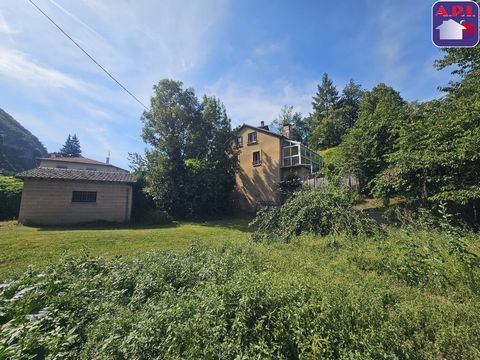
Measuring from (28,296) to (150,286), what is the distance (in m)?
1.74

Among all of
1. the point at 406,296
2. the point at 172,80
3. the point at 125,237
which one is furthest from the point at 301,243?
the point at 172,80

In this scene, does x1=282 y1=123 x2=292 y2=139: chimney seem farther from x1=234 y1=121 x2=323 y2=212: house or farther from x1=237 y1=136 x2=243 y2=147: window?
x1=237 y1=136 x2=243 y2=147: window

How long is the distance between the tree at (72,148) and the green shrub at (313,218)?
57.6m

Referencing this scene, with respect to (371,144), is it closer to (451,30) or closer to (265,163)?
(451,30)

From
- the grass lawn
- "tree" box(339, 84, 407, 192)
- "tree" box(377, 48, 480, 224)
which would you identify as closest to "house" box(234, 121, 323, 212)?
"tree" box(339, 84, 407, 192)

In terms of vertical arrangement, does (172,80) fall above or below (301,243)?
above

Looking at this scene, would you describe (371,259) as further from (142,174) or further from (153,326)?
(142,174)

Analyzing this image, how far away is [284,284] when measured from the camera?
3.05 m

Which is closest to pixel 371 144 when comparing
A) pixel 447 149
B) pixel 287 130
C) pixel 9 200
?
pixel 447 149

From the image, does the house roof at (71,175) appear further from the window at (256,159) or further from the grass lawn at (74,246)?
the window at (256,159)

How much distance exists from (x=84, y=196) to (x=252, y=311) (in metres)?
15.8

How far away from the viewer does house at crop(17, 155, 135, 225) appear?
530 inches

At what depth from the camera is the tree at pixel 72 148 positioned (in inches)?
2004

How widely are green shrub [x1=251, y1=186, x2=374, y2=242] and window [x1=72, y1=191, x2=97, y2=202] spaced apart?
39.3 feet
